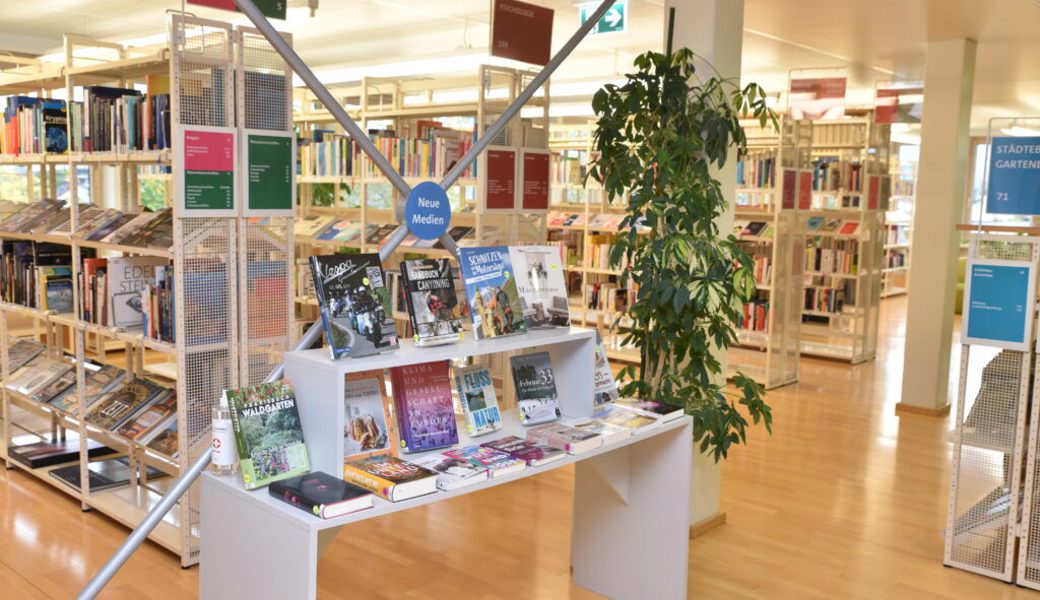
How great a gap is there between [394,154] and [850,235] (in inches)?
199

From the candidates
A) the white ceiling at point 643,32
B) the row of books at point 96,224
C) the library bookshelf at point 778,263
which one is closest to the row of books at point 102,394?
the row of books at point 96,224

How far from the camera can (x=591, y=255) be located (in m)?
8.93

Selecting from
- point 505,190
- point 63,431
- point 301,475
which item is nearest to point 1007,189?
point 505,190

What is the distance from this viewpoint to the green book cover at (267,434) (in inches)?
94.0

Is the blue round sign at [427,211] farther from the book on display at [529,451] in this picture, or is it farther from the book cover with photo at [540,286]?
the book on display at [529,451]

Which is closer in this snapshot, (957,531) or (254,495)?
(254,495)

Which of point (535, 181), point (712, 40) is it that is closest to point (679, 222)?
point (712, 40)

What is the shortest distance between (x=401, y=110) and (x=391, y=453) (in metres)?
4.38

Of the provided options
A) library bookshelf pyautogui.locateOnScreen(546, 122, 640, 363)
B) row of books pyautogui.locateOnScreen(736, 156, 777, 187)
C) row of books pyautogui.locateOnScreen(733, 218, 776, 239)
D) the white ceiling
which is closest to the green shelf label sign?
the white ceiling

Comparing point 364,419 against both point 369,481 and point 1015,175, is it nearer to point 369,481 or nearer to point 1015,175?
point 369,481

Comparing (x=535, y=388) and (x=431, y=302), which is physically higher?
(x=431, y=302)

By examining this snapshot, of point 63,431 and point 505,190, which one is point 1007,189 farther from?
point 63,431

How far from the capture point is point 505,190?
5.38 metres

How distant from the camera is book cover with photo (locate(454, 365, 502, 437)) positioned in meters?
3.07
